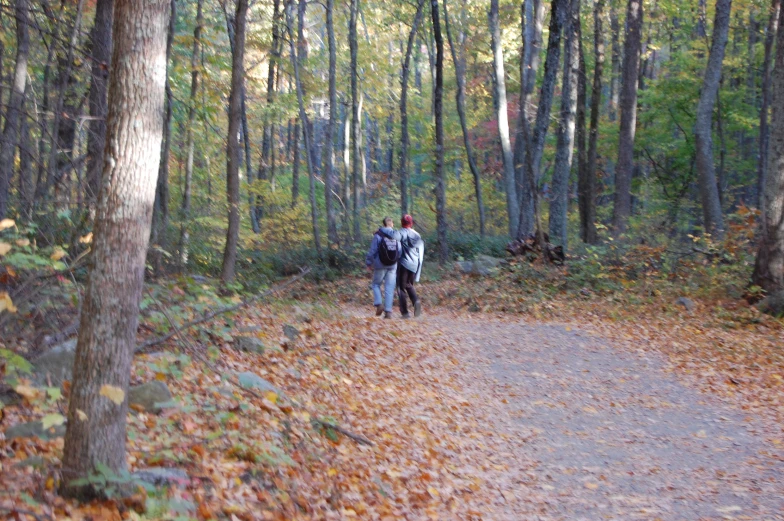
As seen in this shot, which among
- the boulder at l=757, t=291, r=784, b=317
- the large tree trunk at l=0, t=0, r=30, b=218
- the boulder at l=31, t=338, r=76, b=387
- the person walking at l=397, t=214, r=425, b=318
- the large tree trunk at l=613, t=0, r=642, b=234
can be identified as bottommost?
the boulder at l=31, t=338, r=76, b=387

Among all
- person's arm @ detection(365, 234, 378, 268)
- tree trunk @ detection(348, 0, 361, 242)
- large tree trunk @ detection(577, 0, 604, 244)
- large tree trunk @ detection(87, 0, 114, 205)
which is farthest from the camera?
tree trunk @ detection(348, 0, 361, 242)

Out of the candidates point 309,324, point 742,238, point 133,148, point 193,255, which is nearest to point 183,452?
point 133,148

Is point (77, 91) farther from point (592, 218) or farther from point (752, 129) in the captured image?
point (752, 129)

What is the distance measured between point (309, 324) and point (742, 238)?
11297 millimetres

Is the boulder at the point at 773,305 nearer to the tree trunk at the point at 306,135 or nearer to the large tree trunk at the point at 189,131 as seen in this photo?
the large tree trunk at the point at 189,131

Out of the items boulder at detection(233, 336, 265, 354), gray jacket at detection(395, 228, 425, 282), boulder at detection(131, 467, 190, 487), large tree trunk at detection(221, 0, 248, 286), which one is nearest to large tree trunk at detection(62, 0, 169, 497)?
boulder at detection(131, 467, 190, 487)

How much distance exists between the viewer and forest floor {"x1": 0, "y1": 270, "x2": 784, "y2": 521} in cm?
496

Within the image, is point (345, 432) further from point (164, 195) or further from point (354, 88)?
point (354, 88)

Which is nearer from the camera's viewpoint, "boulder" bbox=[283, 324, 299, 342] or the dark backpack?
"boulder" bbox=[283, 324, 299, 342]

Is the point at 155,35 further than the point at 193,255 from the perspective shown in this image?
No

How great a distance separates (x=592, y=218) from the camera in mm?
23766

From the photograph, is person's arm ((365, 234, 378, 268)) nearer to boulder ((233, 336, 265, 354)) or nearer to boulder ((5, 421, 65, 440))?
boulder ((233, 336, 265, 354))

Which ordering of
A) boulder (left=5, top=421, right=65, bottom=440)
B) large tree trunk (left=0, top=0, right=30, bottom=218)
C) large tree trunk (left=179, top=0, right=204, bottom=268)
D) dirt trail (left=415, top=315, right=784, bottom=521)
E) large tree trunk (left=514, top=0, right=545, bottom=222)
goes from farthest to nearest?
large tree trunk (left=514, top=0, right=545, bottom=222) → large tree trunk (left=179, top=0, right=204, bottom=268) → large tree trunk (left=0, top=0, right=30, bottom=218) → dirt trail (left=415, top=315, right=784, bottom=521) → boulder (left=5, top=421, right=65, bottom=440)

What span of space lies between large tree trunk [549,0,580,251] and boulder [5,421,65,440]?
1666 centimetres
